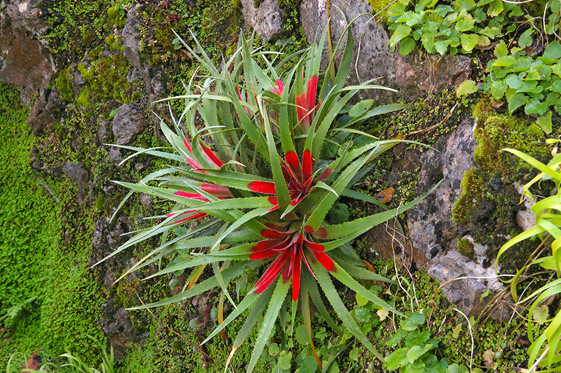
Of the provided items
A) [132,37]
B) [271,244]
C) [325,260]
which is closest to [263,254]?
[271,244]

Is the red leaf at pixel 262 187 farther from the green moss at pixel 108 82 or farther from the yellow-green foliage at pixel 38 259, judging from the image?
the yellow-green foliage at pixel 38 259

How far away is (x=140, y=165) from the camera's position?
10.0ft

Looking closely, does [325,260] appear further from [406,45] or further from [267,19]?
[267,19]

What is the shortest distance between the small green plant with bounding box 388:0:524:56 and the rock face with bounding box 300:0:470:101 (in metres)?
0.09

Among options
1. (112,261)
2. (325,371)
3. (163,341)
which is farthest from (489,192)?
(112,261)

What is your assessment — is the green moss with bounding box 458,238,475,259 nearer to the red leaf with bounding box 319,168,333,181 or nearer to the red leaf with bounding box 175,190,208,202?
the red leaf with bounding box 319,168,333,181

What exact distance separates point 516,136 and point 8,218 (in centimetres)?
383

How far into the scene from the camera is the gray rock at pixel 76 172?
3.48m

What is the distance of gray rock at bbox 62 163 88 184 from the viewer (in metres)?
3.48

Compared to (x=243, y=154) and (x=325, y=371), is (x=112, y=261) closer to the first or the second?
(x=243, y=154)

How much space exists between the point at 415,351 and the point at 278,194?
76 centimetres

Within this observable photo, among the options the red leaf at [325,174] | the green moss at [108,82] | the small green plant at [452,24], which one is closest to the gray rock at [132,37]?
the green moss at [108,82]

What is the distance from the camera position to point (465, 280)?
1684 mm

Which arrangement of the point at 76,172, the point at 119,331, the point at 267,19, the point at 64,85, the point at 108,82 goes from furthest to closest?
the point at 64,85, the point at 76,172, the point at 108,82, the point at 119,331, the point at 267,19
